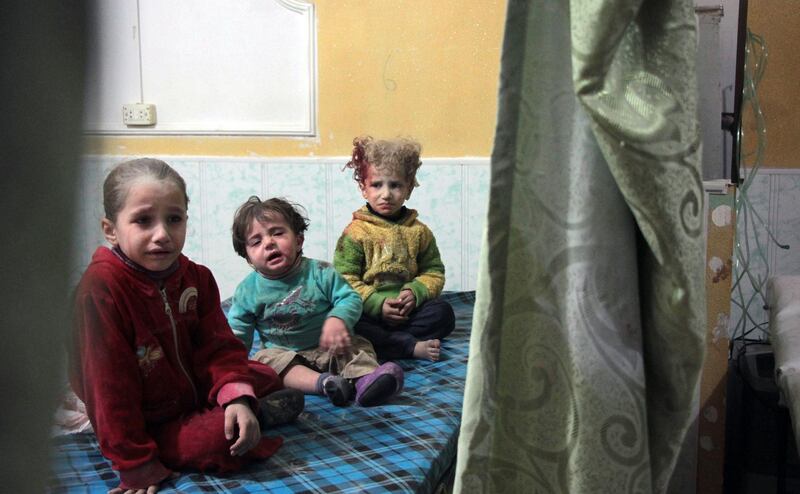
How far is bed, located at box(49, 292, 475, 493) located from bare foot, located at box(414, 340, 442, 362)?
204 mm

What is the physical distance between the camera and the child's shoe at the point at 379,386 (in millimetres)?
1628

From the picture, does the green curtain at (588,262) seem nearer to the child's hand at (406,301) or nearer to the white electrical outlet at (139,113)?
the child's hand at (406,301)

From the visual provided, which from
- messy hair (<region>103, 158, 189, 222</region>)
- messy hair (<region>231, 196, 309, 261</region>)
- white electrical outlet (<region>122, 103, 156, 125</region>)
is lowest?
messy hair (<region>231, 196, 309, 261</region>)

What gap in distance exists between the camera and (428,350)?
1.97m

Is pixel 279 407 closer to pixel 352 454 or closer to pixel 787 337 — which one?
pixel 352 454

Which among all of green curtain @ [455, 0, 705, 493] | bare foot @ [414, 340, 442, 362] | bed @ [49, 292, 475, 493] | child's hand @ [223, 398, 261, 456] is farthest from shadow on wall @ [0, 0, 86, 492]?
bare foot @ [414, 340, 442, 362]

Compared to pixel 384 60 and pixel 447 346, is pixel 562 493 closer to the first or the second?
pixel 447 346

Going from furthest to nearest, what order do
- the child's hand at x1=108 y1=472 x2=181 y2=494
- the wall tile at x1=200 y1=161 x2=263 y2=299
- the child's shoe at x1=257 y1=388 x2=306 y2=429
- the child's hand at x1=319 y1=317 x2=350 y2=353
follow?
the wall tile at x1=200 y1=161 x2=263 y2=299, the child's hand at x1=319 y1=317 x2=350 y2=353, the child's shoe at x1=257 y1=388 x2=306 y2=429, the child's hand at x1=108 y1=472 x2=181 y2=494

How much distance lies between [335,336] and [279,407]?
0.28m

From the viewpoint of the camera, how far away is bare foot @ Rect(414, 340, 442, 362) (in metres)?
1.97

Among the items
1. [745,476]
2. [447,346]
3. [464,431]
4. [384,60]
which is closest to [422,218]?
[384,60]

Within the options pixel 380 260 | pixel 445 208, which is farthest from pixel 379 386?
pixel 445 208

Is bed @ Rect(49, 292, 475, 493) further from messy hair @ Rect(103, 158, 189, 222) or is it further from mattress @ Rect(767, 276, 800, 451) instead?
mattress @ Rect(767, 276, 800, 451)

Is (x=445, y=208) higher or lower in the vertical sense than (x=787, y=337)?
higher
